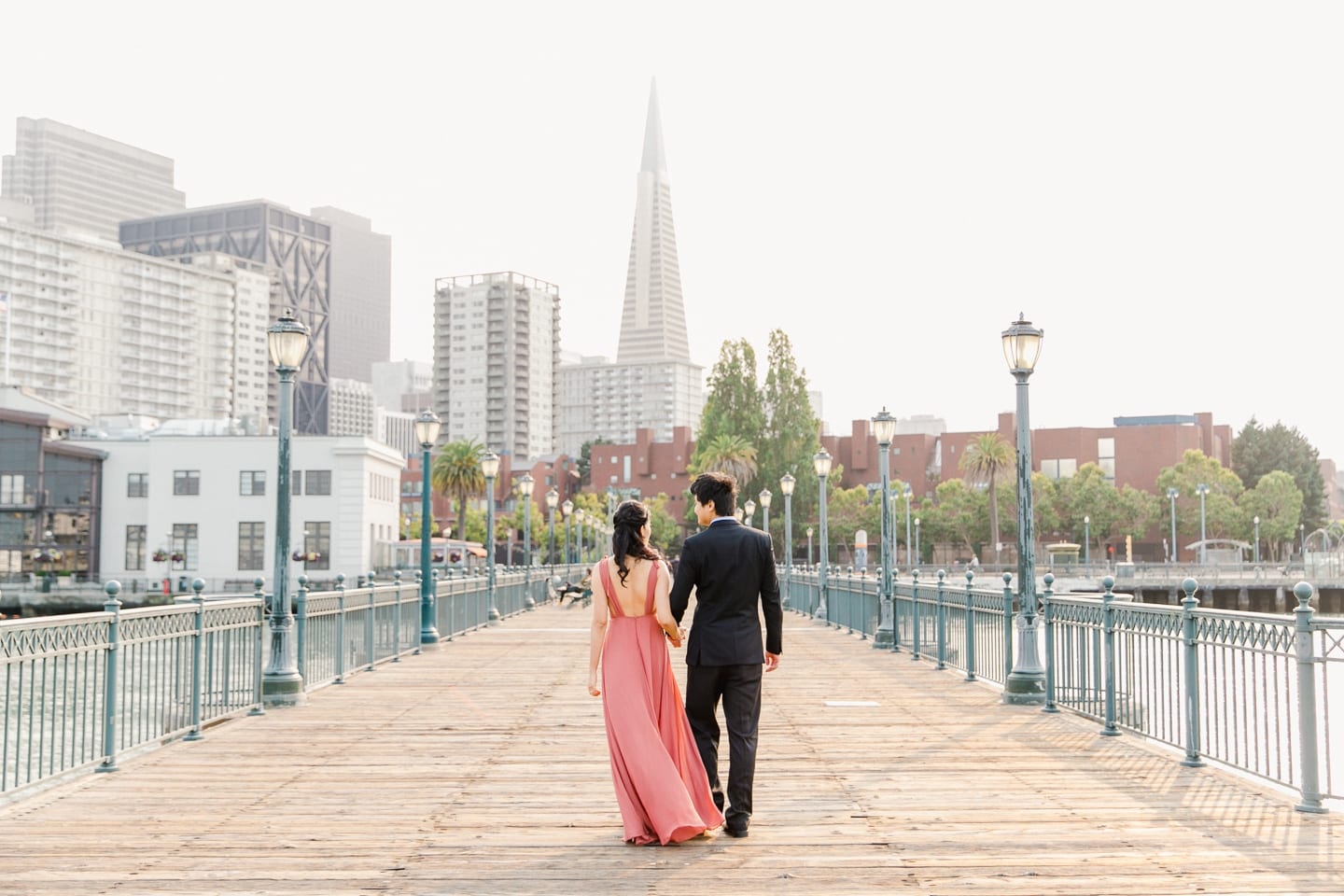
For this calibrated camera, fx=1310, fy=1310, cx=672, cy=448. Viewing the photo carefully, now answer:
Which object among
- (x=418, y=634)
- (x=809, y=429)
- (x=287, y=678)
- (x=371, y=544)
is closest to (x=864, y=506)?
(x=809, y=429)

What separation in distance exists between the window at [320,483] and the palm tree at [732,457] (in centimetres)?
2748

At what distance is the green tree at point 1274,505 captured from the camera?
362 ft

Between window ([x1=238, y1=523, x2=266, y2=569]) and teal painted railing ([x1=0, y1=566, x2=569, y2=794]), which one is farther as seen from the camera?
window ([x1=238, y1=523, x2=266, y2=569])

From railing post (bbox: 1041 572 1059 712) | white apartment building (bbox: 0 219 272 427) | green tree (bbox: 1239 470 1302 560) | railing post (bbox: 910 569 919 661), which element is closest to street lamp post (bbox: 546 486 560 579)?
railing post (bbox: 910 569 919 661)

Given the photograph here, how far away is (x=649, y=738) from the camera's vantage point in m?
7.29

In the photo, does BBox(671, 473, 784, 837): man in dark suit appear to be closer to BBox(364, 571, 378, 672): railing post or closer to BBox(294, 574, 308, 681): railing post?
BBox(294, 574, 308, 681): railing post

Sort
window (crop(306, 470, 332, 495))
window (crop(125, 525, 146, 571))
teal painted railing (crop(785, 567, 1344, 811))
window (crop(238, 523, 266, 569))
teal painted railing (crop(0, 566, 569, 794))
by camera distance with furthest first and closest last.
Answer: window (crop(306, 470, 332, 495)) < window (crop(125, 525, 146, 571)) < window (crop(238, 523, 266, 569)) < teal painted railing (crop(0, 566, 569, 794)) < teal painted railing (crop(785, 567, 1344, 811))

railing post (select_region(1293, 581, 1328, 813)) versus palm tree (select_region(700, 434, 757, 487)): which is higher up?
palm tree (select_region(700, 434, 757, 487))

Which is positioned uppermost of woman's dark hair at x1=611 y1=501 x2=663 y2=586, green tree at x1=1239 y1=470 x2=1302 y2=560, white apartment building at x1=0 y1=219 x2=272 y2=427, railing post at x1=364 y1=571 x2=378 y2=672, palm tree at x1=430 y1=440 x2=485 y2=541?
white apartment building at x1=0 y1=219 x2=272 y2=427

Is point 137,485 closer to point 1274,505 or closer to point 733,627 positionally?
point 733,627

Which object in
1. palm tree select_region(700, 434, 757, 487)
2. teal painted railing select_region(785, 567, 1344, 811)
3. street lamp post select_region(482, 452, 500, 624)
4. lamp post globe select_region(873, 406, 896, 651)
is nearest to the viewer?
teal painted railing select_region(785, 567, 1344, 811)

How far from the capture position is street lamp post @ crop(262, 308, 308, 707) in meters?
14.5

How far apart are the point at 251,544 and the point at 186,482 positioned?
18.7 ft

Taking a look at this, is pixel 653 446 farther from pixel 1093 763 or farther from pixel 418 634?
pixel 1093 763
